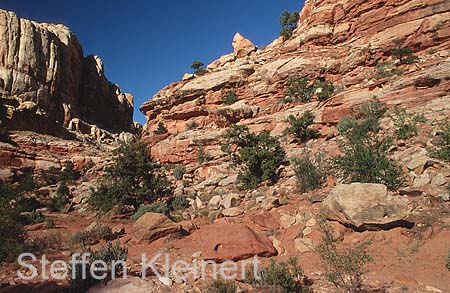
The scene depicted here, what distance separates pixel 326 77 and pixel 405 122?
39.5 feet

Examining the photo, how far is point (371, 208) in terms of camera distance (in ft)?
20.4

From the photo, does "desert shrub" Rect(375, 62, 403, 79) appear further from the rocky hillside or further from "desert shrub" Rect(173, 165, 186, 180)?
"desert shrub" Rect(173, 165, 186, 180)

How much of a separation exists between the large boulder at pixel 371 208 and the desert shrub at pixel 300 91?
52.4 ft

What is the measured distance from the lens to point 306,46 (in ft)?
88.9

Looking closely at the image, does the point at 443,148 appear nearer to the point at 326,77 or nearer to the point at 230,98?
the point at 326,77

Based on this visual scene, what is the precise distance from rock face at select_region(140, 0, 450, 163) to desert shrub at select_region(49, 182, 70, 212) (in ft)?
24.1

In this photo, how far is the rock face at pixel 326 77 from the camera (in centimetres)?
1606

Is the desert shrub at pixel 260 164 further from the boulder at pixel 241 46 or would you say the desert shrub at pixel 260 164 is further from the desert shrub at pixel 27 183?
the boulder at pixel 241 46

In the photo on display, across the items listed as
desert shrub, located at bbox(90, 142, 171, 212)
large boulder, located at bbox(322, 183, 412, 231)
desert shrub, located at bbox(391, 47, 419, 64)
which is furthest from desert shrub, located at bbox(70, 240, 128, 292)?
desert shrub, located at bbox(391, 47, 419, 64)

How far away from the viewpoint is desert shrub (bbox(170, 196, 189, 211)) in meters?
12.6

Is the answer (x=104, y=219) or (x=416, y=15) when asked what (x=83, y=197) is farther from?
(x=416, y=15)

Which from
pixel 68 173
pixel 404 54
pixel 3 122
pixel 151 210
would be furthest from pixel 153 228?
pixel 3 122

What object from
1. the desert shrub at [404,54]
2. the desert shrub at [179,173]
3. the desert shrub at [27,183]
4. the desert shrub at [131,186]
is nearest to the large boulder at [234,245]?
the desert shrub at [131,186]

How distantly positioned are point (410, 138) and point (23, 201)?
19546mm
